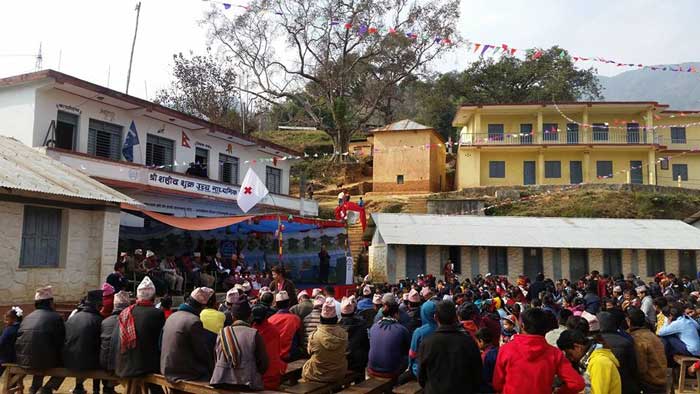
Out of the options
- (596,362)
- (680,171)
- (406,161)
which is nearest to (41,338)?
(596,362)

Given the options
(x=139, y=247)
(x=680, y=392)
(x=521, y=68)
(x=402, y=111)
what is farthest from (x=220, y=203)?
(x=402, y=111)

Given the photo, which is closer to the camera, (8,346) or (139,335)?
(139,335)

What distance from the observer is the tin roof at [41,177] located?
1076cm

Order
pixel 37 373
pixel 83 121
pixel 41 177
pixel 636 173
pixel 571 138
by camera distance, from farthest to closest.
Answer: pixel 571 138, pixel 636 173, pixel 83 121, pixel 41 177, pixel 37 373

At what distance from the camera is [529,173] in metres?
37.1

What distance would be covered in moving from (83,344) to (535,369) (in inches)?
203

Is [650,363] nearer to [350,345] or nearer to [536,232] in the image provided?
[350,345]

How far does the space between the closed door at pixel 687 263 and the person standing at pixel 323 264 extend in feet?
52.2

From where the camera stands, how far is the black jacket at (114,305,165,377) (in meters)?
6.09

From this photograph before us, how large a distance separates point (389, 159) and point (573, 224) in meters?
16.0

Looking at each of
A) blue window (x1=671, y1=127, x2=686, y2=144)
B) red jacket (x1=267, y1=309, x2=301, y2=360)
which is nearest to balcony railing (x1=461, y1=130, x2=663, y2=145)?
blue window (x1=671, y1=127, x2=686, y2=144)

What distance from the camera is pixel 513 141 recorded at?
3662 centimetres

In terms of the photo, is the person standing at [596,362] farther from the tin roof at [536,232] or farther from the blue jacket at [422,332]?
the tin roof at [536,232]

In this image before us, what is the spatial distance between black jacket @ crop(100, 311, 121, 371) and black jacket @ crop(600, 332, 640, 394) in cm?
525
